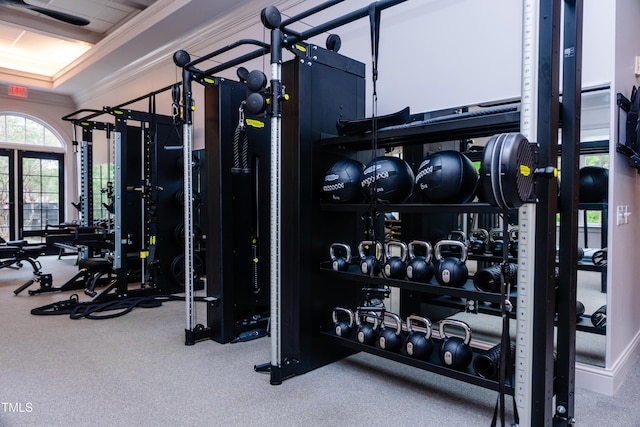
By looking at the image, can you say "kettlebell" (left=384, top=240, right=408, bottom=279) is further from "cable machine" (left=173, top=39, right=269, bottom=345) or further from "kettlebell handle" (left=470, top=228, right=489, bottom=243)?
"cable machine" (left=173, top=39, right=269, bottom=345)

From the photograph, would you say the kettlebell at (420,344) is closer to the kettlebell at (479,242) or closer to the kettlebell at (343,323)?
the kettlebell at (343,323)

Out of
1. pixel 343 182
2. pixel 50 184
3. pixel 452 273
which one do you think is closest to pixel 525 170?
pixel 452 273

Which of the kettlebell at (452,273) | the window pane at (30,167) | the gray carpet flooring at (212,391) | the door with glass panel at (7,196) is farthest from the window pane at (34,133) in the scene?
the kettlebell at (452,273)

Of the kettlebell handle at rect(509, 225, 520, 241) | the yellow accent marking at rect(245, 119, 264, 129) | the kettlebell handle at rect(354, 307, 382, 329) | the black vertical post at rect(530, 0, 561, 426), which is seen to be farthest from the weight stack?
the black vertical post at rect(530, 0, 561, 426)

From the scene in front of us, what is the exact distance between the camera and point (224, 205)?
3.62m

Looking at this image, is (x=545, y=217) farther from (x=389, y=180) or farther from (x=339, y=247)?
(x=339, y=247)

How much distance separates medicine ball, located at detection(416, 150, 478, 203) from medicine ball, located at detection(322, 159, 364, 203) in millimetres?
514

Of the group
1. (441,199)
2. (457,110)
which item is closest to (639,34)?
(457,110)

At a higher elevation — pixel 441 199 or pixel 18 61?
pixel 18 61

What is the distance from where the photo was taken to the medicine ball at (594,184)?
2686mm

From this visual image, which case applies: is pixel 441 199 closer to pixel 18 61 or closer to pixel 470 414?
pixel 470 414

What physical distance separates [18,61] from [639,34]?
10925 mm

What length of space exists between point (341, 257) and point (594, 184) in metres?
1.77

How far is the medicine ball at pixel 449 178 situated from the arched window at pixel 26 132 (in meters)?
10.5
